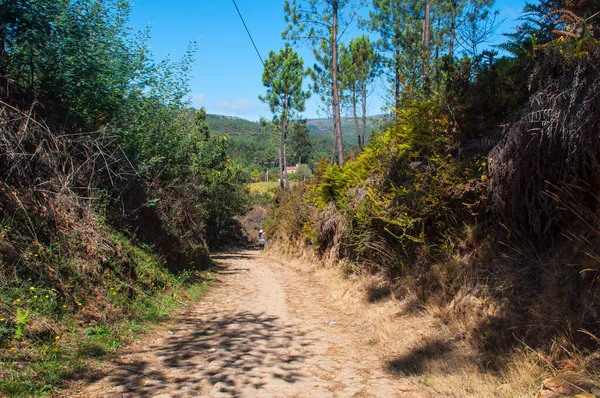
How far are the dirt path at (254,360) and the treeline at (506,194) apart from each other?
4.44 ft

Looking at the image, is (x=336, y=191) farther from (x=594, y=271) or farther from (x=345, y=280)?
(x=594, y=271)

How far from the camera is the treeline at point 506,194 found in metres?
4.18

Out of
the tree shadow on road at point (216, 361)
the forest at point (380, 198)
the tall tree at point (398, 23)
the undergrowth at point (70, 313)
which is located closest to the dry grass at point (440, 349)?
the forest at point (380, 198)

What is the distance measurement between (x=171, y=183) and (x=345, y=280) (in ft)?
18.2

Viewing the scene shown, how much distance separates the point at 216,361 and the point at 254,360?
481 mm

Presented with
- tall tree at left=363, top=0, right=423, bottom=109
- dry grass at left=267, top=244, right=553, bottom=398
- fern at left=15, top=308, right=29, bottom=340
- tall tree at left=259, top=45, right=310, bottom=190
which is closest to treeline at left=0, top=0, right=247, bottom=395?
fern at left=15, top=308, right=29, bottom=340

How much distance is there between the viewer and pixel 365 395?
168 inches

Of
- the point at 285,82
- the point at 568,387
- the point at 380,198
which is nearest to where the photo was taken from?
the point at 568,387

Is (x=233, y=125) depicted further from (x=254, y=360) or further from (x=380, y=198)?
(x=254, y=360)

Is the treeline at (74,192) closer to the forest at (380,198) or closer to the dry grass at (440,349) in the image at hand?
the forest at (380,198)

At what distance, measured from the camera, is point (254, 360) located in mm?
5238

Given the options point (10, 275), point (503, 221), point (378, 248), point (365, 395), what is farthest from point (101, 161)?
point (503, 221)

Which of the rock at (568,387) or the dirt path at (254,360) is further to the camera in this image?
the dirt path at (254,360)

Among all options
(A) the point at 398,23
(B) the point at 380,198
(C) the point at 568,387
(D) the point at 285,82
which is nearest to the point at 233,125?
(D) the point at 285,82
